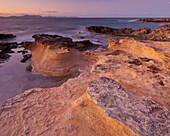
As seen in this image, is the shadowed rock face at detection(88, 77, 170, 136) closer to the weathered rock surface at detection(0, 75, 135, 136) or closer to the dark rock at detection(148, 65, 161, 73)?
the weathered rock surface at detection(0, 75, 135, 136)

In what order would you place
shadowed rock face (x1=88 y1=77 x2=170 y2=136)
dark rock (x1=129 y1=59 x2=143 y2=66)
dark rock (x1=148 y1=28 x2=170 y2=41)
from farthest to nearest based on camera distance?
dark rock (x1=148 y1=28 x2=170 y2=41)
dark rock (x1=129 y1=59 x2=143 y2=66)
shadowed rock face (x1=88 y1=77 x2=170 y2=136)

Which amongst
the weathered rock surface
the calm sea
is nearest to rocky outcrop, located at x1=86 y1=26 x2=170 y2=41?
the calm sea

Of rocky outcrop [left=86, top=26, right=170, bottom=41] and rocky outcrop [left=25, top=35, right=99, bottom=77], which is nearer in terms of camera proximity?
rocky outcrop [left=25, top=35, right=99, bottom=77]

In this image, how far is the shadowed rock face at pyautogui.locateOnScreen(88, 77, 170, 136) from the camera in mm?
1796

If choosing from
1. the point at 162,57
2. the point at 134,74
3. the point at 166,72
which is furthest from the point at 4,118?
the point at 162,57

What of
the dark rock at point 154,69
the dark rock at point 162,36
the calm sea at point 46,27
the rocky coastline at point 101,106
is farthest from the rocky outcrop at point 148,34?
the rocky coastline at point 101,106

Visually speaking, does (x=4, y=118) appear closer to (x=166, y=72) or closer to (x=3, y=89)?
(x=3, y=89)

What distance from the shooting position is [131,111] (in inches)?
82.4

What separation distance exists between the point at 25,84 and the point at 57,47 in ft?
11.1

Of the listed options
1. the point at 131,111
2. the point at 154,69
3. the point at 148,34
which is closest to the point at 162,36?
the point at 148,34

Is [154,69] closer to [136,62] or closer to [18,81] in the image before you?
[136,62]

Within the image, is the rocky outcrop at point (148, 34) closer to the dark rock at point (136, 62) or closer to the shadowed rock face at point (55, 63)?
the dark rock at point (136, 62)

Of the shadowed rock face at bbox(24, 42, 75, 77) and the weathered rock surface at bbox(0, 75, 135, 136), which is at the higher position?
the weathered rock surface at bbox(0, 75, 135, 136)

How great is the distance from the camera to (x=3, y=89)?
226 inches
